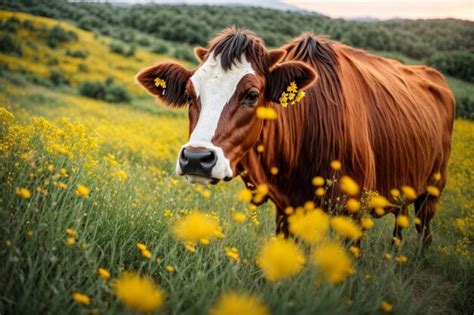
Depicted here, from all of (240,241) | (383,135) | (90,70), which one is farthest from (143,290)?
(90,70)

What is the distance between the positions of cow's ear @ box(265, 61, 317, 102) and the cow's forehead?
222mm

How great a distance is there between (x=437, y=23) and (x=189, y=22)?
19.0 m

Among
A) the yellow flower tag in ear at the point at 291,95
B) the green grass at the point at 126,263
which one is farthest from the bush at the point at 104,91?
the yellow flower tag in ear at the point at 291,95

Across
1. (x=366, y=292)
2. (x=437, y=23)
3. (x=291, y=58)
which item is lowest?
(x=366, y=292)

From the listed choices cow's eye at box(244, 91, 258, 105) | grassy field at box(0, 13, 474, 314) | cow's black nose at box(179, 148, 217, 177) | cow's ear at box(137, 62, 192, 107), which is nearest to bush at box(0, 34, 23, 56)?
grassy field at box(0, 13, 474, 314)

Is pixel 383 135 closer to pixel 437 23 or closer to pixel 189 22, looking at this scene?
pixel 437 23

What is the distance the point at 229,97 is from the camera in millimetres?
2654

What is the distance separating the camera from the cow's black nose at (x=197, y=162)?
2379 mm

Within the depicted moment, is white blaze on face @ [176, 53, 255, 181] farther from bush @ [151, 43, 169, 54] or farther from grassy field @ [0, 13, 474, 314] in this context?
bush @ [151, 43, 169, 54]

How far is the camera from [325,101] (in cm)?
334

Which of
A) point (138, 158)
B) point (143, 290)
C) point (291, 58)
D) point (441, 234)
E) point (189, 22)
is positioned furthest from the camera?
point (189, 22)

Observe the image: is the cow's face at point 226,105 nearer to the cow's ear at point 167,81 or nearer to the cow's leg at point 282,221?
the cow's ear at point 167,81

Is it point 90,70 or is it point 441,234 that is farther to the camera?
point 90,70

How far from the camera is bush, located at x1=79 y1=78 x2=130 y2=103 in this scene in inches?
663
